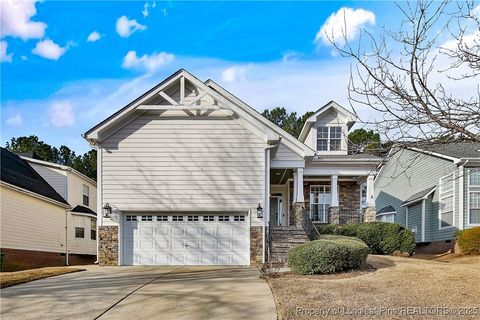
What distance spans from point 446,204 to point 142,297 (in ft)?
57.6

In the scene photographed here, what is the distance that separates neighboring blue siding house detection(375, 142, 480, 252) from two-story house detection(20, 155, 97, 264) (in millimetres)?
18206

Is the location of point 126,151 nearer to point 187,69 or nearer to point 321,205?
point 187,69

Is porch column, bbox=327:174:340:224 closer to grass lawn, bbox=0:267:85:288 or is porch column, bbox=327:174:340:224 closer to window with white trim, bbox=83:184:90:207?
grass lawn, bbox=0:267:85:288

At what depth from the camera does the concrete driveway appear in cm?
834

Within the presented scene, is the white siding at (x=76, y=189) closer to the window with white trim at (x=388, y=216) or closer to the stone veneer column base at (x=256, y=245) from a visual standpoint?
the stone veneer column base at (x=256, y=245)

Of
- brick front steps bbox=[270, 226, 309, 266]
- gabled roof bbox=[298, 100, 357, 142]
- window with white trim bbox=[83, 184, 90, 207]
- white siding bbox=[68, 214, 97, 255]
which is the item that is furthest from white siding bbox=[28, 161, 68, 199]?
brick front steps bbox=[270, 226, 309, 266]

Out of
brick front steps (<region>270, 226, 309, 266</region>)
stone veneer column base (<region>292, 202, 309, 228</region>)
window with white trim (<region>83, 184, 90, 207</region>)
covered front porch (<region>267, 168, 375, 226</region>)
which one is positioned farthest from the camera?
window with white trim (<region>83, 184, 90, 207</region>)

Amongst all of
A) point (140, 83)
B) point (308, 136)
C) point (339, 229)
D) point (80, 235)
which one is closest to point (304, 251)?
point (339, 229)

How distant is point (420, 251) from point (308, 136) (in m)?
8.17

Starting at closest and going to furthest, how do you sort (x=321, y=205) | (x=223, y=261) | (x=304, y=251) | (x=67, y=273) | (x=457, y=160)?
(x=304, y=251) → (x=67, y=273) → (x=223, y=261) → (x=457, y=160) → (x=321, y=205)

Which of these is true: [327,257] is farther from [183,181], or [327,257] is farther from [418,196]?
[418,196]

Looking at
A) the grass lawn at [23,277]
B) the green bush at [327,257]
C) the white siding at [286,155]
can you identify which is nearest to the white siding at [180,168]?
the white siding at [286,155]

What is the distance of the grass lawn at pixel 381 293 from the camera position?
26.4 ft

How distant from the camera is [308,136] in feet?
79.7
